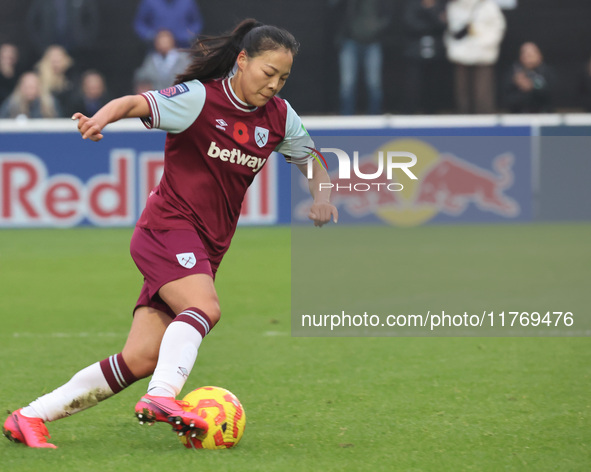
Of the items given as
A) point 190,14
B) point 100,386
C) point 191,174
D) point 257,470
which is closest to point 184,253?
point 191,174

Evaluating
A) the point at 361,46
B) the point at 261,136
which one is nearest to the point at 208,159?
the point at 261,136

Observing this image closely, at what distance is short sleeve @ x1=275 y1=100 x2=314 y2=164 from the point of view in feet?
16.5

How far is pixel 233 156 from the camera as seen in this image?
476cm

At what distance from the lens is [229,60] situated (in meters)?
4.88

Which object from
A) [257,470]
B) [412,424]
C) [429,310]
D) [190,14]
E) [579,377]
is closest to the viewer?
[257,470]

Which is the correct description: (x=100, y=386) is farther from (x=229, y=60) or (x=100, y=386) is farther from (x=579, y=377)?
(x=579, y=377)

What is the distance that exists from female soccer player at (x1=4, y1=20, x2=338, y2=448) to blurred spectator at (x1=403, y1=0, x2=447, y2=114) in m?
9.99

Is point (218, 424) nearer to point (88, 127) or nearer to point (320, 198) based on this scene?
point (320, 198)

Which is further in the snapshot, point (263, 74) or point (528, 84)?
point (528, 84)

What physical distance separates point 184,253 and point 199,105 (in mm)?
633

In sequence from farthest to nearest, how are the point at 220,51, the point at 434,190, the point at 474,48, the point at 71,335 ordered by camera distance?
the point at 474,48
the point at 434,190
the point at 71,335
the point at 220,51

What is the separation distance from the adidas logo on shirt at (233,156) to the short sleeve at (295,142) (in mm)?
233

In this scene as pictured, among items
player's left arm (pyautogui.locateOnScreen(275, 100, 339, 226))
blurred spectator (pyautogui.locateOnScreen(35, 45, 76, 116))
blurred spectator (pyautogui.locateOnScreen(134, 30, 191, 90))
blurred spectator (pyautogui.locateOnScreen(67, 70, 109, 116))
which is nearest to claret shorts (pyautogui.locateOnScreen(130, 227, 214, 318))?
player's left arm (pyautogui.locateOnScreen(275, 100, 339, 226))

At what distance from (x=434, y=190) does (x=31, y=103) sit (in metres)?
5.36
